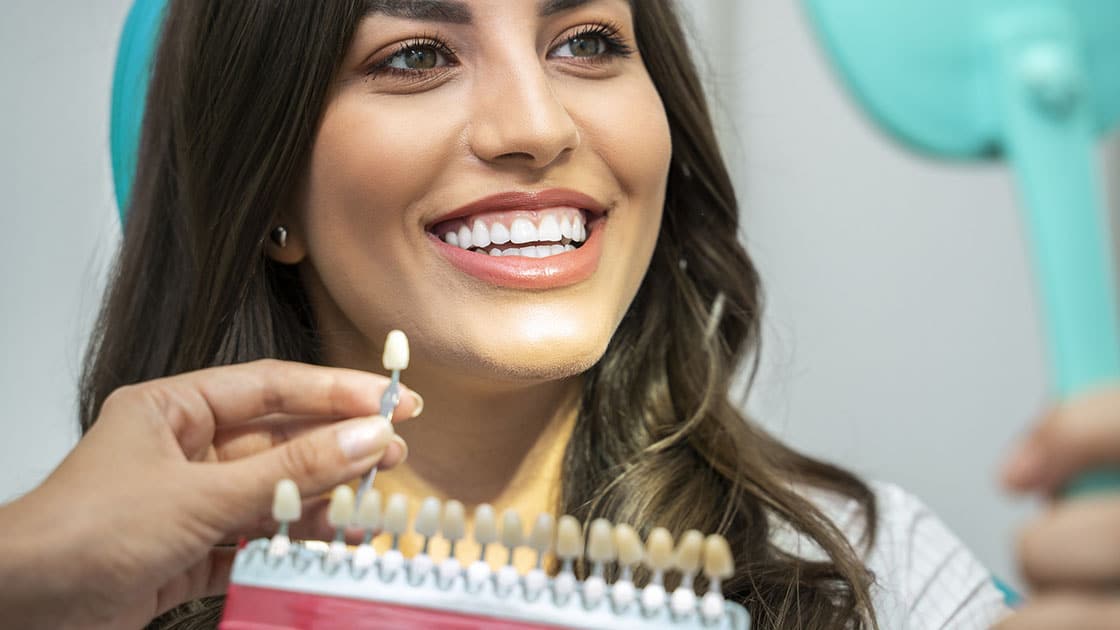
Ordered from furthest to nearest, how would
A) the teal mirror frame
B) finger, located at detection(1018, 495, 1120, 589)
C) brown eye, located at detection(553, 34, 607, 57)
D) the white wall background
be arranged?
1. the white wall background
2. the teal mirror frame
3. brown eye, located at detection(553, 34, 607, 57)
4. finger, located at detection(1018, 495, 1120, 589)

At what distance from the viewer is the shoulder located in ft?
3.88

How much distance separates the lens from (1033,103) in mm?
566

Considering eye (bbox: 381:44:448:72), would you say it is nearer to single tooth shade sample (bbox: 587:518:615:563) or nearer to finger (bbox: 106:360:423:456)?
finger (bbox: 106:360:423:456)

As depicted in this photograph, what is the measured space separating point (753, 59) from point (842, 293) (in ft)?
Result: 1.30

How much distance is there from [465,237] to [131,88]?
516 mm

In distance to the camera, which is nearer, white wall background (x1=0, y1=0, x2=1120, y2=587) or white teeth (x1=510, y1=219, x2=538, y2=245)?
white teeth (x1=510, y1=219, x2=538, y2=245)

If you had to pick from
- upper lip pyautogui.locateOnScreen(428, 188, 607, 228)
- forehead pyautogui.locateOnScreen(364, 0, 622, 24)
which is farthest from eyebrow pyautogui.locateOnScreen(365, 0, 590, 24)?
upper lip pyautogui.locateOnScreen(428, 188, 607, 228)

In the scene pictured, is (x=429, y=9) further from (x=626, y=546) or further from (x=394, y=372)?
(x=626, y=546)

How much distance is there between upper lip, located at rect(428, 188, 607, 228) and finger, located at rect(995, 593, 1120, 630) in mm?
561

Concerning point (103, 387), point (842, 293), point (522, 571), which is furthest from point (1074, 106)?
point (842, 293)

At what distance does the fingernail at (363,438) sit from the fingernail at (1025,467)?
415 mm

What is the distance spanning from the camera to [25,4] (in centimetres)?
162

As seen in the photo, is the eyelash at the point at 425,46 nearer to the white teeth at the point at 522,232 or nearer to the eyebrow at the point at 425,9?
the eyebrow at the point at 425,9

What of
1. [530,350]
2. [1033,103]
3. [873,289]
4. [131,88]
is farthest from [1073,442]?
[873,289]
